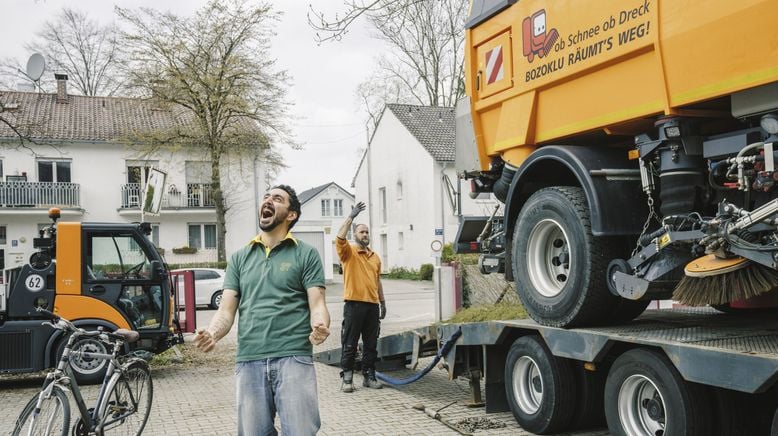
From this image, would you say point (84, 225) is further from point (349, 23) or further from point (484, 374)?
point (484, 374)

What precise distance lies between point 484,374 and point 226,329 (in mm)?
3281

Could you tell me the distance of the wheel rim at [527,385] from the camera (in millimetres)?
6133

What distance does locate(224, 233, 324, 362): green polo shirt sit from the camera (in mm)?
4105

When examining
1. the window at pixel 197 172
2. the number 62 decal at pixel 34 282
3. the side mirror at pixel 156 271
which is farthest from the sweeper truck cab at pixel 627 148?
the window at pixel 197 172

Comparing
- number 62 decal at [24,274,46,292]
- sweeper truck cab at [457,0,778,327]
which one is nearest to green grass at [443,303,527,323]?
sweeper truck cab at [457,0,778,327]

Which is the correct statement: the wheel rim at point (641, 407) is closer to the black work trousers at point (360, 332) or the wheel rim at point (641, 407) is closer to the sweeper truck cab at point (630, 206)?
the sweeper truck cab at point (630, 206)

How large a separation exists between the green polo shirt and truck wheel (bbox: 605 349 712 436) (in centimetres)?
213

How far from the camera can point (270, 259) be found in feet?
14.0

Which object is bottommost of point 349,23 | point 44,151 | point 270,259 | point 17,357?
point 17,357

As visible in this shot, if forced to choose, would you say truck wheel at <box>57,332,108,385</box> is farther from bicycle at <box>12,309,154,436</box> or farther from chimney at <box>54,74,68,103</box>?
chimney at <box>54,74,68,103</box>

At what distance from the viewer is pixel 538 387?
6.15m

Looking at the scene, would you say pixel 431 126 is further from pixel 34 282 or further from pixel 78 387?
pixel 78 387

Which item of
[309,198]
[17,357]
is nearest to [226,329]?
[17,357]

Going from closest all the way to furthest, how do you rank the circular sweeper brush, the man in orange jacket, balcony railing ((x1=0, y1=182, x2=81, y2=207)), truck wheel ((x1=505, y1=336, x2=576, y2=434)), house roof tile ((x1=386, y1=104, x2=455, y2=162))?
the circular sweeper brush → truck wheel ((x1=505, y1=336, x2=576, y2=434)) → the man in orange jacket → balcony railing ((x1=0, y1=182, x2=81, y2=207)) → house roof tile ((x1=386, y1=104, x2=455, y2=162))
